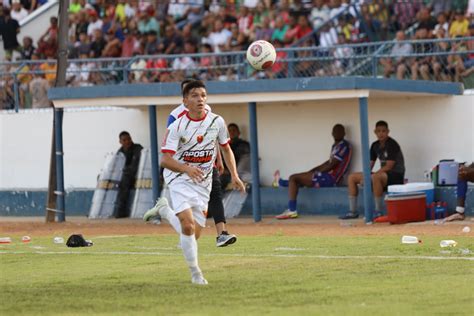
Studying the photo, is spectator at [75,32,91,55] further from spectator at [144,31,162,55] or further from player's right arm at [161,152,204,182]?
player's right arm at [161,152,204,182]

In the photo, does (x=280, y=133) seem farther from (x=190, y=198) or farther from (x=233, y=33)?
(x=190, y=198)

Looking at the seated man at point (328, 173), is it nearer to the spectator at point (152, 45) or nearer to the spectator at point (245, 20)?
the spectator at point (245, 20)

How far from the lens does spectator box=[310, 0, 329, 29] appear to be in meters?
23.9

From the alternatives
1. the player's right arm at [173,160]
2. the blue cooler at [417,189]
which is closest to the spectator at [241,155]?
the blue cooler at [417,189]

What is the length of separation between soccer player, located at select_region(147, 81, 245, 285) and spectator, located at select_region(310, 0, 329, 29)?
41.4ft

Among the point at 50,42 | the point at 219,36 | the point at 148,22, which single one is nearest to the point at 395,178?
the point at 219,36

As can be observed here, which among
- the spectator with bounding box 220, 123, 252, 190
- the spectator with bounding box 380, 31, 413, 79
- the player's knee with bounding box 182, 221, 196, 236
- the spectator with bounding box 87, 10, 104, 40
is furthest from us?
the spectator with bounding box 87, 10, 104, 40

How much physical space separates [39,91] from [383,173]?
8508 mm

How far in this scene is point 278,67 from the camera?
22.3m

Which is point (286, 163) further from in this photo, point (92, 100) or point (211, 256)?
point (211, 256)

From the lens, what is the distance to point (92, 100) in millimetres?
21938

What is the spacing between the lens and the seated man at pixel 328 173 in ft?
70.2

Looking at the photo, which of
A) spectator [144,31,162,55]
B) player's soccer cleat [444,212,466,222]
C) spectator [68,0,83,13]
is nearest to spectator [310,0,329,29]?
spectator [144,31,162,55]

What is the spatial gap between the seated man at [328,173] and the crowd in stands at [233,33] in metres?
1.30
